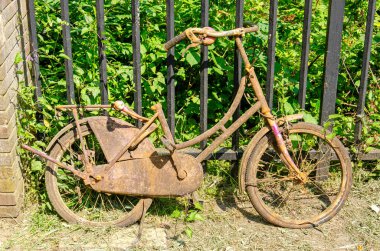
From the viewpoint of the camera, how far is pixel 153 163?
15.3 ft

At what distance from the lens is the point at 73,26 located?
17.9 ft

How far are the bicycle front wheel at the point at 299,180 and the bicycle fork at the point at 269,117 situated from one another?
0.17 feet

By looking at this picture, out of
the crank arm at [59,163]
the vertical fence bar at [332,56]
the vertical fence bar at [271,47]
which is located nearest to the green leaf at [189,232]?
the crank arm at [59,163]

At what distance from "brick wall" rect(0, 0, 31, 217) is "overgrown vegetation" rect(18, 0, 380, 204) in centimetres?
13

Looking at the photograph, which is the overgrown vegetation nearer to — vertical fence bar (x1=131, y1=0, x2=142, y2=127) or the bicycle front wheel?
vertical fence bar (x1=131, y1=0, x2=142, y2=127)

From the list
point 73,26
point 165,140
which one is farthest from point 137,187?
point 73,26

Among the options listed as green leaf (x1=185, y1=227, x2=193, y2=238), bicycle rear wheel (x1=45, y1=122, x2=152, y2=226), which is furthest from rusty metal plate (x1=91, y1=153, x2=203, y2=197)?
green leaf (x1=185, y1=227, x2=193, y2=238)

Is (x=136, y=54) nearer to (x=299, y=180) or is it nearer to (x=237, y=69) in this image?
(x=237, y=69)

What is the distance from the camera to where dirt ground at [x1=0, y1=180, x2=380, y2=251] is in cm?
459

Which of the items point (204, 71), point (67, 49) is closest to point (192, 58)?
point (204, 71)

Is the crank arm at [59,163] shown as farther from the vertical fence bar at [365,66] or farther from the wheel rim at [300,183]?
the vertical fence bar at [365,66]

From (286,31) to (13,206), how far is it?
252 centimetres

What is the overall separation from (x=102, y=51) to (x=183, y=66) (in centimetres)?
87

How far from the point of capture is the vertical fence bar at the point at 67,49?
15.2ft
